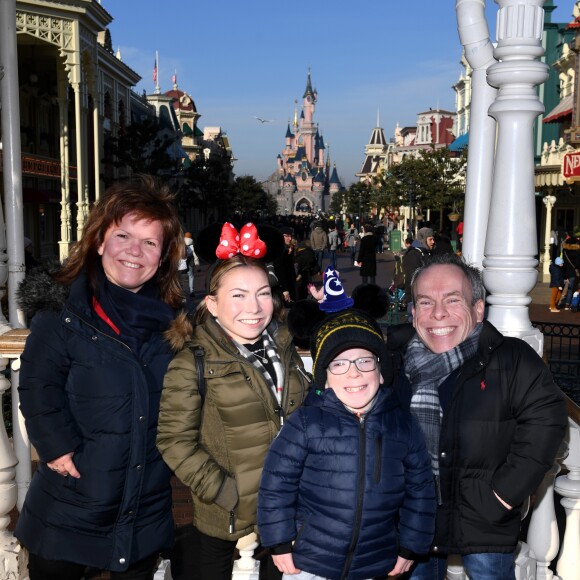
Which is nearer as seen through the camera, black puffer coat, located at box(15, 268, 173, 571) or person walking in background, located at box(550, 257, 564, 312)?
black puffer coat, located at box(15, 268, 173, 571)

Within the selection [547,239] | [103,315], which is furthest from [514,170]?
[547,239]

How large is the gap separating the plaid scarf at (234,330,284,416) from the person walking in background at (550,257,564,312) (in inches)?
539

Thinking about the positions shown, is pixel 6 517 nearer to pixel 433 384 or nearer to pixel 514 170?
pixel 433 384

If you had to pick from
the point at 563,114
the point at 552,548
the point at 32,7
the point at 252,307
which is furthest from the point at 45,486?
the point at 563,114

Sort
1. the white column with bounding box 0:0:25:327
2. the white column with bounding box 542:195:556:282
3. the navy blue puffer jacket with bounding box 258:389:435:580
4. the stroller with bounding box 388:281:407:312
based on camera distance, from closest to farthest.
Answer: the navy blue puffer jacket with bounding box 258:389:435:580 < the white column with bounding box 0:0:25:327 < the stroller with bounding box 388:281:407:312 < the white column with bounding box 542:195:556:282

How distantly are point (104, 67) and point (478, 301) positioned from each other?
3211cm

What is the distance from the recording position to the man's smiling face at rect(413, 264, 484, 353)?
9.01 ft

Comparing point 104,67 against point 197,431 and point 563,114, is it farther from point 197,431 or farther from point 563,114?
point 197,431

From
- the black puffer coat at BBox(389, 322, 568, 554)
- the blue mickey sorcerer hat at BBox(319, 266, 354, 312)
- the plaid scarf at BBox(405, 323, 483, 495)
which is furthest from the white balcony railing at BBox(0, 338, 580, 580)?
the blue mickey sorcerer hat at BBox(319, 266, 354, 312)

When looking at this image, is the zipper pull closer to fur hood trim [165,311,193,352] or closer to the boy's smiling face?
the boy's smiling face

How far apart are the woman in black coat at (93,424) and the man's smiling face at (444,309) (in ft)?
3.49

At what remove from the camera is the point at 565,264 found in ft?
51.5

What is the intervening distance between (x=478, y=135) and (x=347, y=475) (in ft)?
8.02

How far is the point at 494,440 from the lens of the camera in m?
2.62
